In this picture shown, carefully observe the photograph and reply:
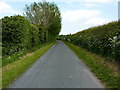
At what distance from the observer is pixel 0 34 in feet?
34.6

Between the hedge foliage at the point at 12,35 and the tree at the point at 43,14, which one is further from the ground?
the tree at the point at 43,14

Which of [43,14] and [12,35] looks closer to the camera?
[12,35]

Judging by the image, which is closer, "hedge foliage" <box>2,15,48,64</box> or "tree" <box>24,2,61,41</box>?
"hedge foliage" <box>2,15,48,64</box>

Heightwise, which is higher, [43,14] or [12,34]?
[43,14]

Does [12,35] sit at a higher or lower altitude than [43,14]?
lower

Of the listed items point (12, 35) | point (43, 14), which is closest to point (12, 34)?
point (12, 35)

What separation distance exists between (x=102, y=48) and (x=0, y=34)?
320 inches

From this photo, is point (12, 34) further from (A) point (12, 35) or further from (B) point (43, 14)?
(B) point (43, 14)

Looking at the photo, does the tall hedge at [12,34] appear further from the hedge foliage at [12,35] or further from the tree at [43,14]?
the tree at [43,14]

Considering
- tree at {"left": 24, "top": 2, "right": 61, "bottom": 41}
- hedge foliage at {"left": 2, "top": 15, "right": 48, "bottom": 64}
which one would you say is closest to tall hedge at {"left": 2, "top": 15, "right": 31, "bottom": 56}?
hedge foliage at {"left": 2, "top": 15, "right": 48, "bottom": 64}

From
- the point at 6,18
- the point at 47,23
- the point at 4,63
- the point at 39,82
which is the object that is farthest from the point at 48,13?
the point at 39,82

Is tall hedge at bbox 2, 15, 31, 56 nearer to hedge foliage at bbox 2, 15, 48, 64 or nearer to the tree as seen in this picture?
hedge foliage at bbox 2, 15, 48, 64

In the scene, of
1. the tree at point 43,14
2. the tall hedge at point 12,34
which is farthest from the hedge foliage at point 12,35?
the tree at point 43,14

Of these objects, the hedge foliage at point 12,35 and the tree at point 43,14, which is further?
the tree at point 43,14
